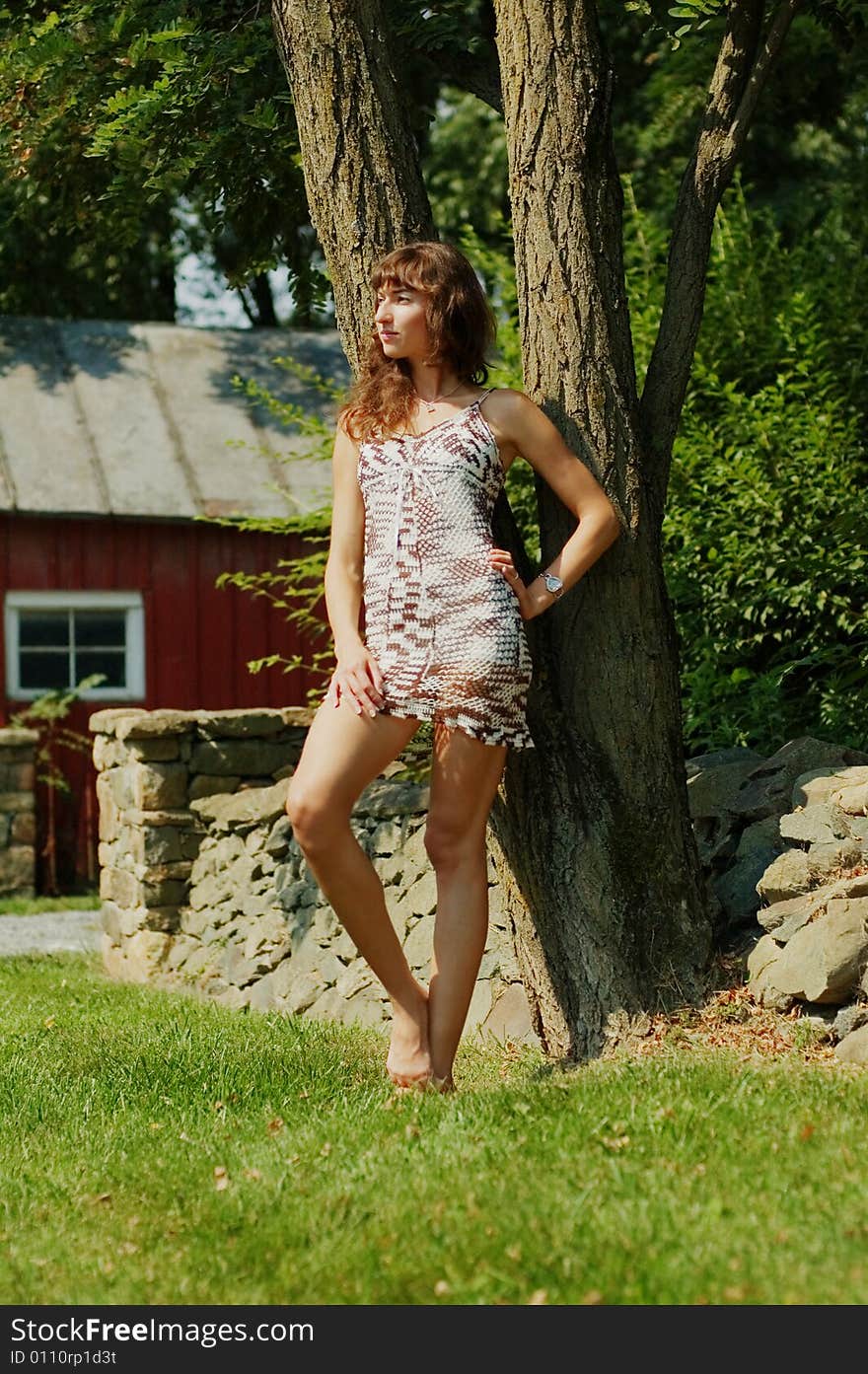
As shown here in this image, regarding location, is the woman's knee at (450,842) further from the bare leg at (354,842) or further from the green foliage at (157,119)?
the green foliage at (157,119)

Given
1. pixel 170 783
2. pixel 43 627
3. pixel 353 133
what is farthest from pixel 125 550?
pixel 353 133

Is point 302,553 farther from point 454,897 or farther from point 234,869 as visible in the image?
point 454,897

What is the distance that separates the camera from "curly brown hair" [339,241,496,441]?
4.13 metres

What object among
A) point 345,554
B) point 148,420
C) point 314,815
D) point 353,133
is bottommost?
point 314,815

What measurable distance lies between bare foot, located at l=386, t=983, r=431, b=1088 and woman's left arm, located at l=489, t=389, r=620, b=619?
109 cm

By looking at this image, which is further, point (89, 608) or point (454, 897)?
point (89, 608)

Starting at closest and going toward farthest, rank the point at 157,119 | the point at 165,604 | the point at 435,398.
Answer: the point at 435,398 < the point at 157,119 < the point at 165,604

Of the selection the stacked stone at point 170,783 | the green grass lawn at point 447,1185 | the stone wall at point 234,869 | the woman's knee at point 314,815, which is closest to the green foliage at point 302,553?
the stacked stone at point 170,783

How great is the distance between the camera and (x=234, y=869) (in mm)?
7414

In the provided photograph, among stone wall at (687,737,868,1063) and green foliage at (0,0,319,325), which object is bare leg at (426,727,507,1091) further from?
green foliage at (0,0,319,325)

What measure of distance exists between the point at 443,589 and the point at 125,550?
9.01 metres

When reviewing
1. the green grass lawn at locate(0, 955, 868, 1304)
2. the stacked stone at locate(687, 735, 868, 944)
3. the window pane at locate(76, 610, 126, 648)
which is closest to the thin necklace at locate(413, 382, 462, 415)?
the stacked stone at locate(687, 735, 868, 944)

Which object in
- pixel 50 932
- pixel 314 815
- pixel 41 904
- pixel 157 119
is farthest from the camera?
pixel 41 904

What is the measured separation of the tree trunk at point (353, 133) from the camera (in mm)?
4453
